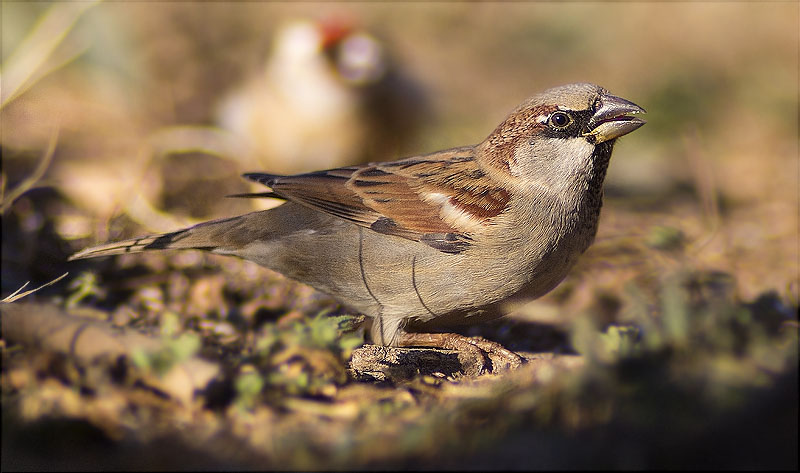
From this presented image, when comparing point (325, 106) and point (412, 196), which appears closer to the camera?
point (412, 196)

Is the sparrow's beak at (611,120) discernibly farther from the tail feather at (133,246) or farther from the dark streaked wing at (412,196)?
the tail feather at (133,246)

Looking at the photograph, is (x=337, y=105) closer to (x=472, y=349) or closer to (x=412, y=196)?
(x=412, y=196)

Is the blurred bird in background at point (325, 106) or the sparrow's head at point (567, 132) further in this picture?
the blurred bird in background at point (325, 106)

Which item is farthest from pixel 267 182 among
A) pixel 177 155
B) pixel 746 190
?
pixel 746 190

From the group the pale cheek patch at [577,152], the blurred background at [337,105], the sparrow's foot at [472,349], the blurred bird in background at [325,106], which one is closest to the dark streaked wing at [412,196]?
the pale cheek patch at [577,152]

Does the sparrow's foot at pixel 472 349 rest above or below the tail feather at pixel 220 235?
below

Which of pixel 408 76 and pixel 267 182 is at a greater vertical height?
pixel 408 76

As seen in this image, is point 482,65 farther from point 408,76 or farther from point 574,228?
point 574,228

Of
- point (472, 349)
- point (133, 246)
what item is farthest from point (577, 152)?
point (133, 246)
